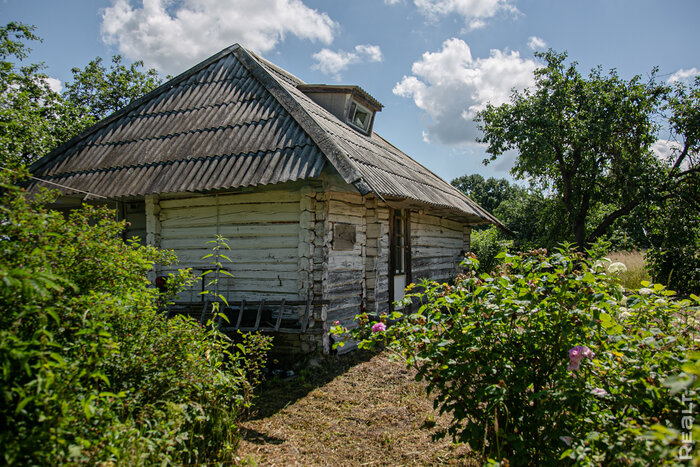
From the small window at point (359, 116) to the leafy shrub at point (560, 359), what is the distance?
8464 mm

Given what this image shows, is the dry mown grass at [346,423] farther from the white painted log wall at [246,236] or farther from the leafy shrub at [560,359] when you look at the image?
the white painted log wall at [246,236]

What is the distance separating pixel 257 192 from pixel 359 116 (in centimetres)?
571

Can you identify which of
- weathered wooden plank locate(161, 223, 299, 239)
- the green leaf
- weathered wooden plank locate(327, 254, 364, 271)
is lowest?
the green leaf

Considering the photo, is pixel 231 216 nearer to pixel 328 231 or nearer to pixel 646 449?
pixel 328 231

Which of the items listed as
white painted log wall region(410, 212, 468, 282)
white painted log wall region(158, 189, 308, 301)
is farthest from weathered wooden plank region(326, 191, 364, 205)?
white painted log wall region(410, 212, 468, 282)

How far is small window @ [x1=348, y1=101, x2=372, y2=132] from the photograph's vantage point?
34.7ft

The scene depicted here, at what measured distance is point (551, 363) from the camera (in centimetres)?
256

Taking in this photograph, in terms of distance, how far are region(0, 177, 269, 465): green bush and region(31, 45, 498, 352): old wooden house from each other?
9.40ft

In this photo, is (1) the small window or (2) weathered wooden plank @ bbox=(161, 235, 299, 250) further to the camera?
(1) the small window

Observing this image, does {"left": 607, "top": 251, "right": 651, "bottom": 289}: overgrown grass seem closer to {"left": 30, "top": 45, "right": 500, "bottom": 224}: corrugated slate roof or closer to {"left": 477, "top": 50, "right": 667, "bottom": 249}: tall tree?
{"left": 477, "top": 50, "right": 667, "bottom": 249}: tall tree

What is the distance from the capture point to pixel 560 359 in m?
2.48

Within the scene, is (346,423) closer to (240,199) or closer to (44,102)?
(240,199)

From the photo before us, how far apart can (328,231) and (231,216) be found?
184 centimetres

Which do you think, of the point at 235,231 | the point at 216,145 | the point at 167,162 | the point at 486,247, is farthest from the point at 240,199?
the point at 486,247
